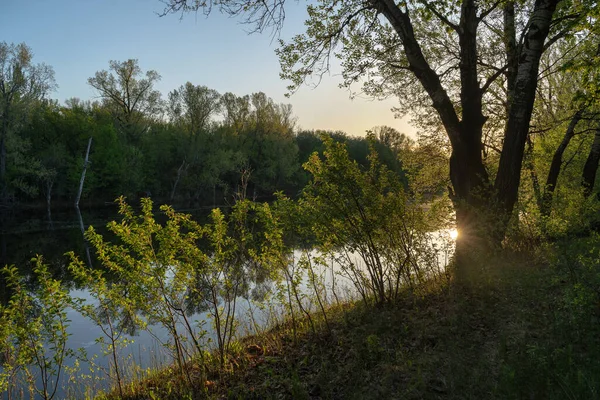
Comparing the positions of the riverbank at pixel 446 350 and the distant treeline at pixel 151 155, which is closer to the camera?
the riverbank at pixel 446 350

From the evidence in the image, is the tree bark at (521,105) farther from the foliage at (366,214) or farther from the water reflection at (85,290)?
the foliage at (366,214)

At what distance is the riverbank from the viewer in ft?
11.3

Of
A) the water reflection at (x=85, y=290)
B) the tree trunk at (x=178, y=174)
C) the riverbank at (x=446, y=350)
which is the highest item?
the tree trunk at (x=178, y=174)

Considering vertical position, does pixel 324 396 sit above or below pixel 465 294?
below

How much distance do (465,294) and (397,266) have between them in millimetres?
1056

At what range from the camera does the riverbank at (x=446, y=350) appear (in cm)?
343

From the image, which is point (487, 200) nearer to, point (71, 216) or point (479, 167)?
point (479, 167)

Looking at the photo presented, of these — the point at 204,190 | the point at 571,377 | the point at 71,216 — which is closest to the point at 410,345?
the point at 571,377

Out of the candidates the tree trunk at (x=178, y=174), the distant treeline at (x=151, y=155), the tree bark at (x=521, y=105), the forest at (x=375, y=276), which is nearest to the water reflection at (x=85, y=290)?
the forest at (x=375, y=276)

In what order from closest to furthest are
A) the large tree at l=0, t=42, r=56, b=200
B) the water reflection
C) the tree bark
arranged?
1. the tree bark
2. the water reflection
3. the large tree at l=0, t=42, r=56, b=200

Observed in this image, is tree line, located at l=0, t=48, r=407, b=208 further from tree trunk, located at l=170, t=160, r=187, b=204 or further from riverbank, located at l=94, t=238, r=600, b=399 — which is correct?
riverbank, located at l=94, t=238, r=600, b=399

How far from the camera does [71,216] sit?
1335 inches

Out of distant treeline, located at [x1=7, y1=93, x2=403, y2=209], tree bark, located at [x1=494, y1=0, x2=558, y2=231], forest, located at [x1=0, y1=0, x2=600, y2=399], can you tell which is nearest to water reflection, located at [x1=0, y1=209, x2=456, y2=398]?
forest, located at [x1=0, y1=0, x2=600, y2=399]

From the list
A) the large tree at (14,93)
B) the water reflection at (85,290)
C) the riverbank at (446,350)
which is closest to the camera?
the riverbank at (446,350)
